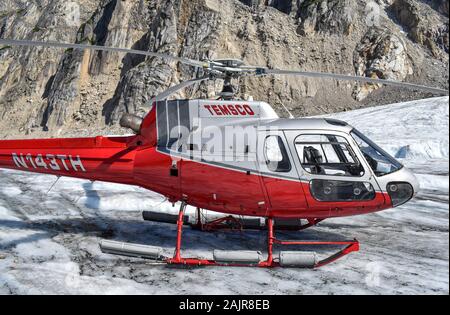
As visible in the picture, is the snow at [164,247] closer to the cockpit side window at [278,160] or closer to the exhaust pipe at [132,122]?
the cockpit side window at [278,160]

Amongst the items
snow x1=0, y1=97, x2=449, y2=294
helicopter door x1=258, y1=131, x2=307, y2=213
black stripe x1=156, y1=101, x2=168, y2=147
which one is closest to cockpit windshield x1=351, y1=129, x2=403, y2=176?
helicopter door x1=258, y1=131, x2=307, y2=213

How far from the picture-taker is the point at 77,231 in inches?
301

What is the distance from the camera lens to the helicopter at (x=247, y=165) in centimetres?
580

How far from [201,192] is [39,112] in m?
45.0

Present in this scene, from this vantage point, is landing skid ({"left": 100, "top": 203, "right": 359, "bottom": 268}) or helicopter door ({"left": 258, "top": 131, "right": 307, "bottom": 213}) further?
helicopter door ({"left": 258, "top": 131, "right": 307, "bottom": 213})

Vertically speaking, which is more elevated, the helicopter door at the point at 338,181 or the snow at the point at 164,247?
the helicopter door at the point at 338,181

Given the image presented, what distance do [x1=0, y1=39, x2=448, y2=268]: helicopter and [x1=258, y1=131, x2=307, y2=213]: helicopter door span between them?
0.02 meters

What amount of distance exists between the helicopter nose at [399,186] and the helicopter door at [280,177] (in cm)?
127

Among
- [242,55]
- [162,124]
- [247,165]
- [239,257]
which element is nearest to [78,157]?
[162,124]

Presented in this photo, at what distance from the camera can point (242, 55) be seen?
40.5 meters

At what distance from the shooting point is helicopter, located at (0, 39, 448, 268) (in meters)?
5.80

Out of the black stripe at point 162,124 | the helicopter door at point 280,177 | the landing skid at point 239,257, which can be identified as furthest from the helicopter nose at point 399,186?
the black stripe at point 162,124

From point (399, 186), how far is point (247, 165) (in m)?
2.29

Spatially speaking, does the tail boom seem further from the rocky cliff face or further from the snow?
the rocky cliff face
